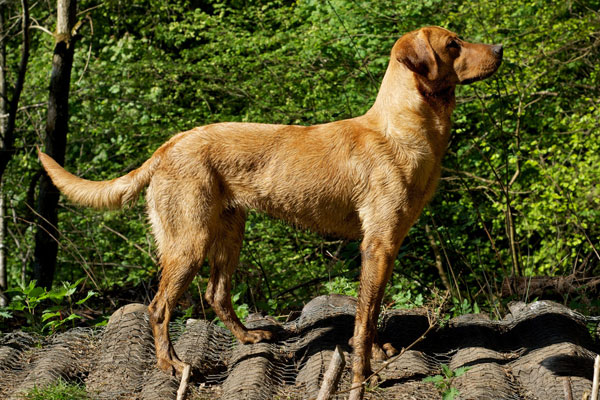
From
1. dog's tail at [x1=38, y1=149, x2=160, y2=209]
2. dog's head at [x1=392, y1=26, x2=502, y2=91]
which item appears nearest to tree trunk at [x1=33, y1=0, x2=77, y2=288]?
dog's tail at [x1=38, y1=149, x2=160, y2=209]

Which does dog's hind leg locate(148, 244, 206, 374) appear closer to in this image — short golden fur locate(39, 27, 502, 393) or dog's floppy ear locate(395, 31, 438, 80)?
short golden fur locate(39, 27, 502, 393)

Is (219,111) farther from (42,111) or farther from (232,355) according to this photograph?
(232,355)

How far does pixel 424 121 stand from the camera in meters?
4.46

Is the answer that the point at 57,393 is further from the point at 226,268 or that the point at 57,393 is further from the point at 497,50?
the point at 497,50

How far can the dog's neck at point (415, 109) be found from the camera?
445cm

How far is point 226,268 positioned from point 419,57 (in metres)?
2.06

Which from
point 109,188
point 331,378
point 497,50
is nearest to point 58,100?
point 109,188

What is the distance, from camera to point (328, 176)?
15.0ft

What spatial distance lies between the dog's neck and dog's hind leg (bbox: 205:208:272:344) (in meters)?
1.28

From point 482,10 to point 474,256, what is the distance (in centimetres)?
362

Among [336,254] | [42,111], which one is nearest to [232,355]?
[336,254]

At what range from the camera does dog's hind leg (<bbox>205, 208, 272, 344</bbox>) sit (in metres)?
5.01

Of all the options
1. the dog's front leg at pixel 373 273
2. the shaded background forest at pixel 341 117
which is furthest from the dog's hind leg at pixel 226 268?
the shaded background forest at pixel 341 117

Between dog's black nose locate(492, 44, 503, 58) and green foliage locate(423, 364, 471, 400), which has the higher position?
dog's black nose locate(492, 44, 503, 58)
